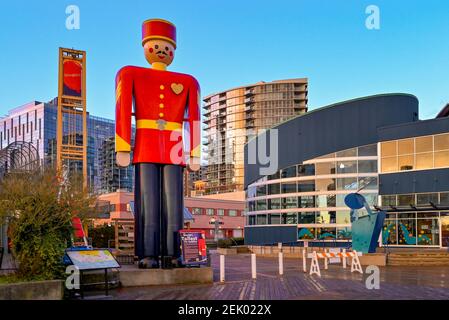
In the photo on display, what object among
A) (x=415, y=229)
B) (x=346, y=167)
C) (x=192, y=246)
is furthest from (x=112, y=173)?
(x=192, y=246)

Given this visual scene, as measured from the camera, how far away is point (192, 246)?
13.4 m

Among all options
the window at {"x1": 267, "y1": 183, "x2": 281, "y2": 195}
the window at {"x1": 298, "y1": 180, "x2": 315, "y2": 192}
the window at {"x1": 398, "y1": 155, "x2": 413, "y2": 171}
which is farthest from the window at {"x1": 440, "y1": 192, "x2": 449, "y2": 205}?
the window at {"x1": 267, "y1": 183, "x2": 281, "y2": 195}

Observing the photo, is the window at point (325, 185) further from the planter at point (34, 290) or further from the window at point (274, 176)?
the planter at point (34, 290)

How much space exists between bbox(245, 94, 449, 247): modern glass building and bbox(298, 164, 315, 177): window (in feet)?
0.25

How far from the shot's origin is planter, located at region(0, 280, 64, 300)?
29.8 ft

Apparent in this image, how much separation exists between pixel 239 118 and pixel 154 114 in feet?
379

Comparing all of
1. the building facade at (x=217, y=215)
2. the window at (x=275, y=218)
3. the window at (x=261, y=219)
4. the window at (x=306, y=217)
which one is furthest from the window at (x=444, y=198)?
the building facade at (x=217, y=215)

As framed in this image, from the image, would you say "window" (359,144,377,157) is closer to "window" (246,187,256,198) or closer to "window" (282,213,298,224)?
"window" (282,213,298,224)

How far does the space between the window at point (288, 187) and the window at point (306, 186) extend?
0.58m

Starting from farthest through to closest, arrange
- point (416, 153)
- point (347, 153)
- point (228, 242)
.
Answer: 1. point (228, 242)
2. point (347, 153)
3. point (416, 153)

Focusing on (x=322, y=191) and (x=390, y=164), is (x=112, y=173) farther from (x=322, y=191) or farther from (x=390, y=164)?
(x=390, y=164)
